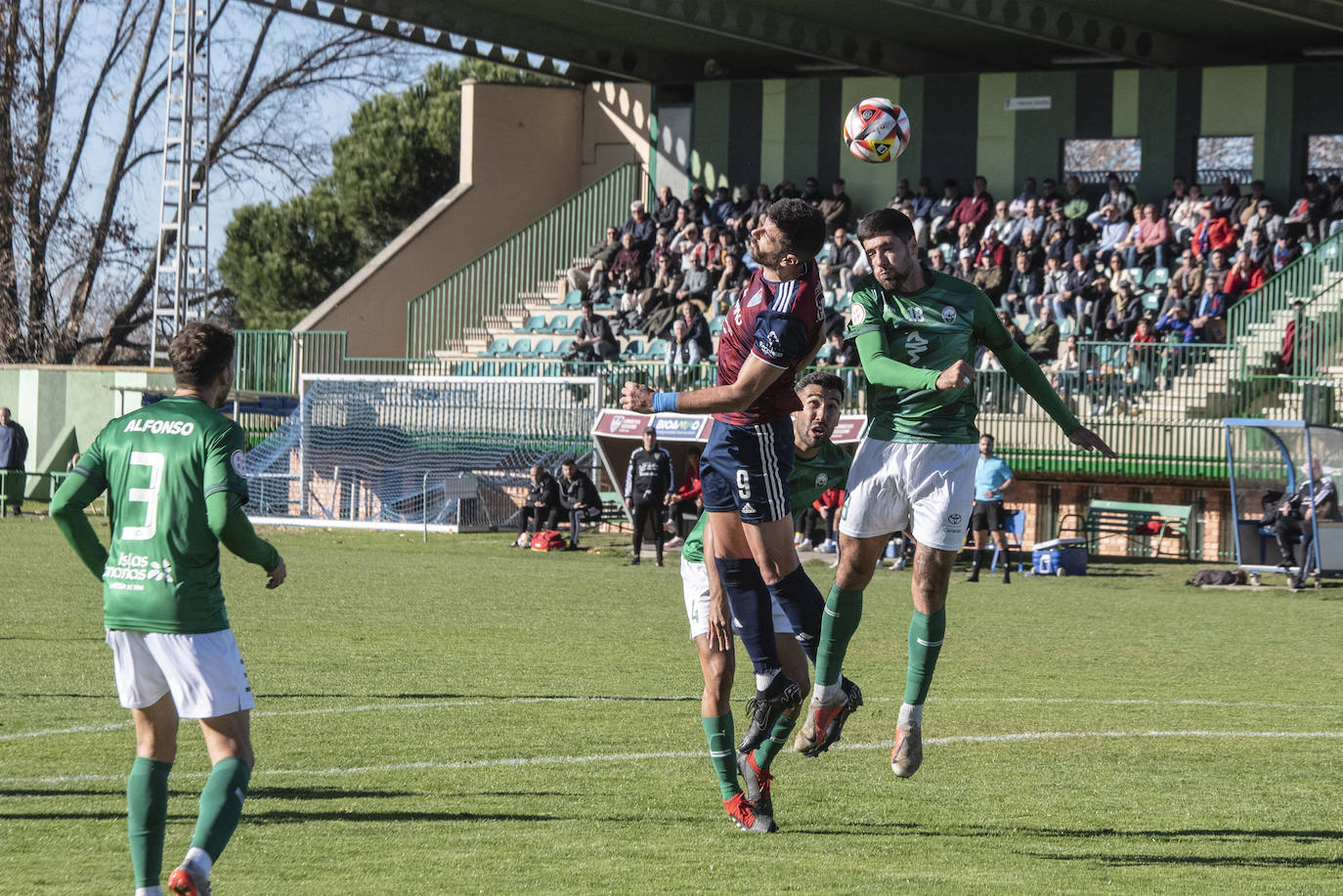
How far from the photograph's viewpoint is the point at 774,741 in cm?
698

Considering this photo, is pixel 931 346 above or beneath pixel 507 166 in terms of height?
beneath

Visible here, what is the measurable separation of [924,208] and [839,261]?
2.25 metres

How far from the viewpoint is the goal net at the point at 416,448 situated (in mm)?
27875

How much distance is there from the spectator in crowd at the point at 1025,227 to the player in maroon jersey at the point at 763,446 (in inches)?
935

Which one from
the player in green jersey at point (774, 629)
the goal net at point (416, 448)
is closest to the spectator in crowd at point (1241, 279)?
the goal net at point (416, 448)

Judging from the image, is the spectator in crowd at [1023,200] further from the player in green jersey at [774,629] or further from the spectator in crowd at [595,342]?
the player in green jersey at [774,629]

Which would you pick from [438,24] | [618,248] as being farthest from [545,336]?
[438,24]

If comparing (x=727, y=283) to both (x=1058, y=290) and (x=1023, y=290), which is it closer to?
(x=1023, y=290)

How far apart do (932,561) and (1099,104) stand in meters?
28.7

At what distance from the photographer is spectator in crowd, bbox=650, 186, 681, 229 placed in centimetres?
3544

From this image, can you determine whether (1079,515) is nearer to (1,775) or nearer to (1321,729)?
(1321,729)

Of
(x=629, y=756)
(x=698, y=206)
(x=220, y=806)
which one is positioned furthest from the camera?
(x=698, y=206)

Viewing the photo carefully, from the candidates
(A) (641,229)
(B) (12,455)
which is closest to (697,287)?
(A) (641,229)

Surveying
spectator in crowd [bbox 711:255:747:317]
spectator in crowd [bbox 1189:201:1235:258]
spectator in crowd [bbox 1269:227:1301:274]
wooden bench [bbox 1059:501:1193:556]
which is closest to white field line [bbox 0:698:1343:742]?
wooden bench [bbox 1059:501:1193:556]
